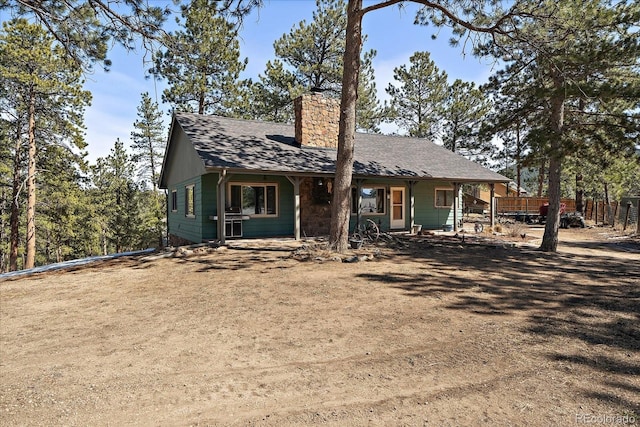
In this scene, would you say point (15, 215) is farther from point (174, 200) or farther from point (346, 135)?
point (346, 135)

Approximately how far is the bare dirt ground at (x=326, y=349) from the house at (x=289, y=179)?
496cm

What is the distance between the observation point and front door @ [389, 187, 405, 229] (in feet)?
53.5

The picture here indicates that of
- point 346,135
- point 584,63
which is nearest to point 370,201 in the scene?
point 346,135

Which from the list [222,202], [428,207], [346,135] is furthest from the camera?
[428,207]

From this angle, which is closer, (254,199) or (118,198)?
(254,199)

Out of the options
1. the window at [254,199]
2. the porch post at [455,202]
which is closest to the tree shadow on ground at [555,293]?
the window at [254,199]

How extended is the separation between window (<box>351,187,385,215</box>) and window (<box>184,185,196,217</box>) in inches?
245

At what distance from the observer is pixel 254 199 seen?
13.2 metres

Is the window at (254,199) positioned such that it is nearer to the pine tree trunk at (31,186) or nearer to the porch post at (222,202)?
the porch post at (222,202)

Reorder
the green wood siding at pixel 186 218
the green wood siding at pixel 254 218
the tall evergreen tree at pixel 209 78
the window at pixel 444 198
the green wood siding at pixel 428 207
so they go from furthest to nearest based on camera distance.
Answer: the tall evergreen tree at pixel 209 78 < the window at pixel 444 198 < the green wood siding at pixel 428 207 < the green wood siding at pixel 186 218 < the green wood siding at pixel 254 218

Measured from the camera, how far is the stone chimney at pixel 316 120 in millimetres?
14375

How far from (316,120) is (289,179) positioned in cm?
391

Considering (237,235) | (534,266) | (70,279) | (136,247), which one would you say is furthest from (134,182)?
(534,266)

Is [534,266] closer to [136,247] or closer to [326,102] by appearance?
[326,102]
